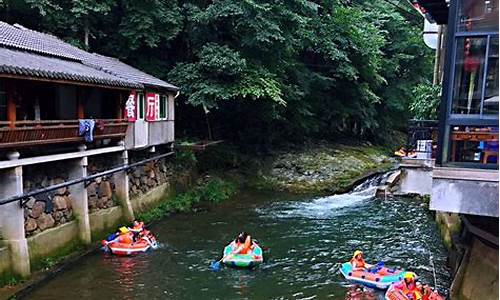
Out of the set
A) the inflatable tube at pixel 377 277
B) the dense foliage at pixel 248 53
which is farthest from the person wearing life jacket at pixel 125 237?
the dense foliage at pixel 248 53

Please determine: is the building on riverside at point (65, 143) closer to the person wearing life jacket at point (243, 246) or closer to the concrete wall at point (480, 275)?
the person wearing life jacket at point (243, 246)

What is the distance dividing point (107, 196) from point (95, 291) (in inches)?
254

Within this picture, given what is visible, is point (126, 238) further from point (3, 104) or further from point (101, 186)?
point (3, 104)

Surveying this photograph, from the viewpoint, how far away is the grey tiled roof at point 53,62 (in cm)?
1317

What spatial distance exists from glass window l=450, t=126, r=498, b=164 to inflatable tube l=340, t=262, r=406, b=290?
19.9 ft

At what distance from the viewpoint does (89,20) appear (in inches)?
1008

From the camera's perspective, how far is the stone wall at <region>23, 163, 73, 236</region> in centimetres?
1444

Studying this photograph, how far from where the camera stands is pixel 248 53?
90.6 ft

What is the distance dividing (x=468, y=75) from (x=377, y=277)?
745 cm

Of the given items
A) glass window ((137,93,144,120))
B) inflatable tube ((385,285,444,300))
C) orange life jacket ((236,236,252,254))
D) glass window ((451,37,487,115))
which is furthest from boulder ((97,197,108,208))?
glass window ((451,37,487,115))

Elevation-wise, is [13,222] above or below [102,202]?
above

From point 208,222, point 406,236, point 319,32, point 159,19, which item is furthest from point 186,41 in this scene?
point 406,236

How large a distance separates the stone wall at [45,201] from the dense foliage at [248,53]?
10.3 meters

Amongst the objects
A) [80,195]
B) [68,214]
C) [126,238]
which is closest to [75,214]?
[68,214]
